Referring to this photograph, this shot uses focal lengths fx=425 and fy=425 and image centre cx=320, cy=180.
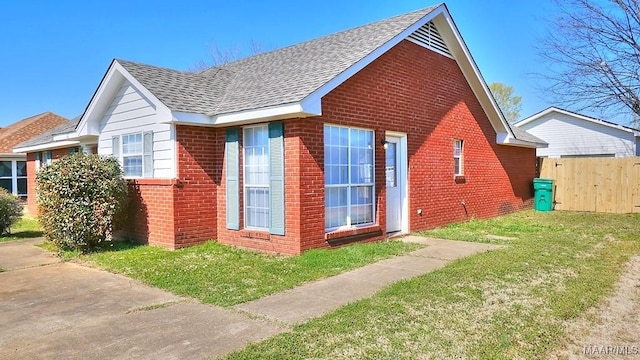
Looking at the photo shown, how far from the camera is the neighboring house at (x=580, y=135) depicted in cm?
2178

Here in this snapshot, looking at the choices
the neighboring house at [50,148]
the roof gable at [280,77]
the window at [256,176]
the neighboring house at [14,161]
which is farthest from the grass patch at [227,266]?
the neighboring house at [14,161]

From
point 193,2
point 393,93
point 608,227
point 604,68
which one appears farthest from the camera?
point 193,2

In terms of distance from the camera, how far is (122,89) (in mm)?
10422

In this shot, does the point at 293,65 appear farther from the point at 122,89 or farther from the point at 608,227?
the point at 608,227

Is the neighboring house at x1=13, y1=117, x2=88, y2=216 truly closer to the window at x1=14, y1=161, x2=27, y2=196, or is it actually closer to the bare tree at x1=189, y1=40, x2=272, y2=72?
the window at x1=14, y1=161, x2=27, y2=196

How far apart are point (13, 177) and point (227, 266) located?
20.6 m

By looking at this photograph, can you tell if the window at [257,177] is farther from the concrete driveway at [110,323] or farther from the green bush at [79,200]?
the concrete driveway at [110,323]

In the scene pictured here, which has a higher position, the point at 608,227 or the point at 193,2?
the point at 193,2

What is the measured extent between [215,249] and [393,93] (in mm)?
5486

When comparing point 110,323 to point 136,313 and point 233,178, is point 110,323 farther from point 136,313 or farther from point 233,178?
point 233,178

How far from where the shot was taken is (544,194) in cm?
1689

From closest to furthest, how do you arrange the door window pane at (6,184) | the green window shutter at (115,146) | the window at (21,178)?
the green window shutter at (115,146), the door window pane at (6,184), the window at (21,178)

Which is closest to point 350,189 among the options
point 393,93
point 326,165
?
point 326,165

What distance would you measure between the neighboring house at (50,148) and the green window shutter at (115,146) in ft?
6.93
